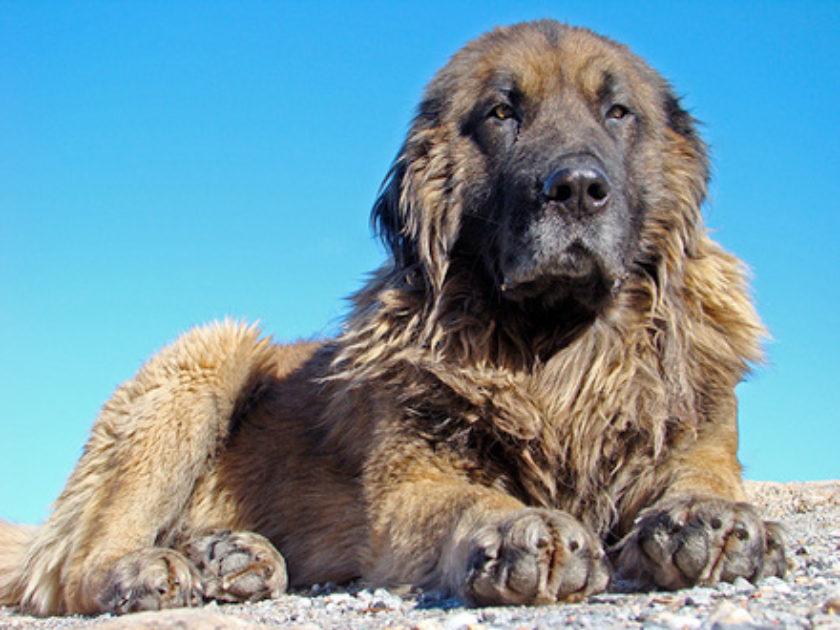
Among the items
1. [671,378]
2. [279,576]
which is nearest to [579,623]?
[671,378]

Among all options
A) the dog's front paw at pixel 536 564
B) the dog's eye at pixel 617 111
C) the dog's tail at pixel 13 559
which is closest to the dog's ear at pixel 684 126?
the dog's eye at pixel 617 111

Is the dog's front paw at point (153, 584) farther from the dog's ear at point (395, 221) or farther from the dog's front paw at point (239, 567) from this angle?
the dog's ear at point (395, 221)

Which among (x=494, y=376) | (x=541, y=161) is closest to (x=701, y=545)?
(x=494, y=376)

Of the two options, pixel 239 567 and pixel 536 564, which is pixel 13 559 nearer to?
pixel 239 567

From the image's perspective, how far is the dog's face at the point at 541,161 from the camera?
3.83m

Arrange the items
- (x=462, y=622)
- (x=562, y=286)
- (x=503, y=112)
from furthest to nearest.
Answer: (x=503, y=112), (x=562, y=286), (x=462, y=622)

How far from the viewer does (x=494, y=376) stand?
4.07m

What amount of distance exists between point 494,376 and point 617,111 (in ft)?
4.94

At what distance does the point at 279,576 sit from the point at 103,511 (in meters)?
1.22

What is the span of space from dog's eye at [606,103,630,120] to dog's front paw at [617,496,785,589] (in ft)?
6.77

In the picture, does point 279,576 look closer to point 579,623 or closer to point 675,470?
point 675,470

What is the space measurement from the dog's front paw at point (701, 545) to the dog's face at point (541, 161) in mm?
1168

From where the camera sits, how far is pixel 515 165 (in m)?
4.16

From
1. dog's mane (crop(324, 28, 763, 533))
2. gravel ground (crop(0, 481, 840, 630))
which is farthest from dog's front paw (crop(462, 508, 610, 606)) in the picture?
dog's mane (crop(324, 28, 763, 533))
